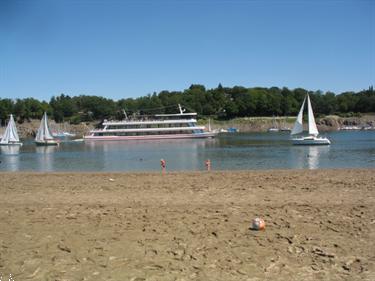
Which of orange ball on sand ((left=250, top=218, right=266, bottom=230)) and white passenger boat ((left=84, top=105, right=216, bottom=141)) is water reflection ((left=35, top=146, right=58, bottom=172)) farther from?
white passenger boat ((left=84, top=105, right=216, bottom=141))

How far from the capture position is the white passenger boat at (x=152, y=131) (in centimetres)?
13088

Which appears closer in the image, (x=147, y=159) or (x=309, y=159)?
(x=309, y=159)

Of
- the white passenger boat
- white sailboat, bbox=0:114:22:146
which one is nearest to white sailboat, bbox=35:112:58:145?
white sailboat, bbox=0:114:22:146

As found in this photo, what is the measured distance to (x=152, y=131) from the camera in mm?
133625

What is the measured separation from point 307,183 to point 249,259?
12557mm

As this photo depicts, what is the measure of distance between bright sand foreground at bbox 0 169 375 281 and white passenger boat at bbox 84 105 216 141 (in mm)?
114238

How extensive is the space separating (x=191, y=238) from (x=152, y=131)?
124 meters

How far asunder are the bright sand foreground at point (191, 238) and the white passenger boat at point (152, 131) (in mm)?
114238

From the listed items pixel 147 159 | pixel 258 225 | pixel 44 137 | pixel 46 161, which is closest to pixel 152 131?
pixel 44 137

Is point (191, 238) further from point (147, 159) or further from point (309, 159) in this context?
point (147, 159)

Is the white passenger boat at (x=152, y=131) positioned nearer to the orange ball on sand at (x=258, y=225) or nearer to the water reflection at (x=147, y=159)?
the water reflection at (x=147, y=159)

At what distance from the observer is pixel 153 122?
443ft

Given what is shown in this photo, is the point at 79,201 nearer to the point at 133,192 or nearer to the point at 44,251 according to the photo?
the point at 133,192

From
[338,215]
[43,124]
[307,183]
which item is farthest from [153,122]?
[338,215]
